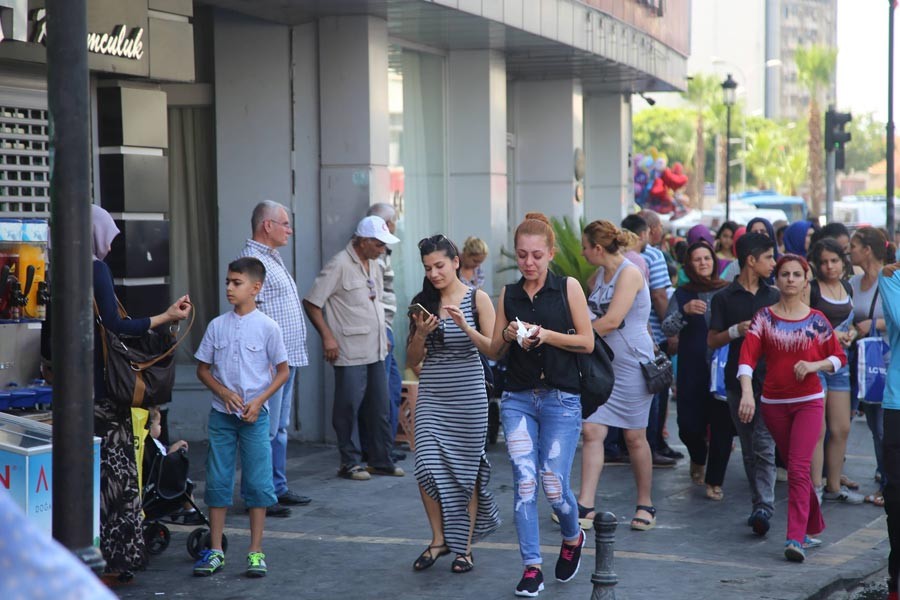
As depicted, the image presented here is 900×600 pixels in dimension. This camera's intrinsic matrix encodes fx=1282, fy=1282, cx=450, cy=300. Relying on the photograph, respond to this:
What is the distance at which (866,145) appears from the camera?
5157 inches

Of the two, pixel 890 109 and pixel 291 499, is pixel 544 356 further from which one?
pixel 890 109

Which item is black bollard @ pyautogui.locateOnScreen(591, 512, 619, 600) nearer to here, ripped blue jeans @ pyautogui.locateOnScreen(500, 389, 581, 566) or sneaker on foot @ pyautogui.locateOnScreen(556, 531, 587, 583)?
ripped blue jeans @ pyautogui.locateOnScreen(500, 389, 581, 566)

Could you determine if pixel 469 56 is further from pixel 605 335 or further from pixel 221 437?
pixel 221 437

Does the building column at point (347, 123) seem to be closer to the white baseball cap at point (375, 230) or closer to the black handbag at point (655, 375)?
the white baseball cap at point (375, 230)

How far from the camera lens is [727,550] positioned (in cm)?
736

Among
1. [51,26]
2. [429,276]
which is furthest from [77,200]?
[429,276]

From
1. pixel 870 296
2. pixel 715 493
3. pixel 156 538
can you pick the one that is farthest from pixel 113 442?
pixel 870 296

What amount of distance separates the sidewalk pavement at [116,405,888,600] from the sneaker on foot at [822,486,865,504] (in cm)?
10

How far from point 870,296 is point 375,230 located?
3.59 metres

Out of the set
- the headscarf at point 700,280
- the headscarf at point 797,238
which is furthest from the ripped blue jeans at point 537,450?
the headscarf at point 797,238

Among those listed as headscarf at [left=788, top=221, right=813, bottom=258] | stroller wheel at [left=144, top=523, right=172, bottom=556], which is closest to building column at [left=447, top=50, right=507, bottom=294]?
headscarf at [left=788, top=221, right=813, bottom=258]

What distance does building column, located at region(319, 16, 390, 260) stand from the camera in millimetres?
10648

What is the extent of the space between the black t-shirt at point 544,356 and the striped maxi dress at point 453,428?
31 cm

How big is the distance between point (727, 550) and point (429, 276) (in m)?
2.41
